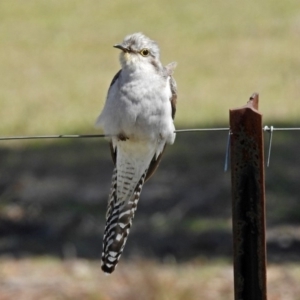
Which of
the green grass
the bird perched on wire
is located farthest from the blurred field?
the green grass

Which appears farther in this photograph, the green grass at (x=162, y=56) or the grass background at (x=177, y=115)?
the green grass at (x=162, y=56)

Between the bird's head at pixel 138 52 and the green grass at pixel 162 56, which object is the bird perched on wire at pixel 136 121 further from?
the green grass at pixel 162 56

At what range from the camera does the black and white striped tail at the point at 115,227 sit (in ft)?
18.5

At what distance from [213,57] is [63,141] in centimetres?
960

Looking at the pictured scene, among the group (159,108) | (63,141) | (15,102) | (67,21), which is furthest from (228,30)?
(159,108)

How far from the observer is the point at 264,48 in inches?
1138

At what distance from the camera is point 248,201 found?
4.51 m

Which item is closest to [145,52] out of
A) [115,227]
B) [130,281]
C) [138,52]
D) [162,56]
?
[138,52]

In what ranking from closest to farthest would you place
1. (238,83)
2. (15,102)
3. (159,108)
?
(159,108), (15,102), (238,83)

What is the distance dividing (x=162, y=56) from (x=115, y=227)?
2255 centimetres

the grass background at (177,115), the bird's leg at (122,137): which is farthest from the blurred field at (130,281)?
the bird's leg at (122,137)

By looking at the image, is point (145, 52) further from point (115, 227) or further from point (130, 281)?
point (130, 281)

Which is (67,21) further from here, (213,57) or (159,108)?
(159,108)

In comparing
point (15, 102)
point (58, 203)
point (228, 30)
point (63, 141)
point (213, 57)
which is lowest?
point (58, 203)
